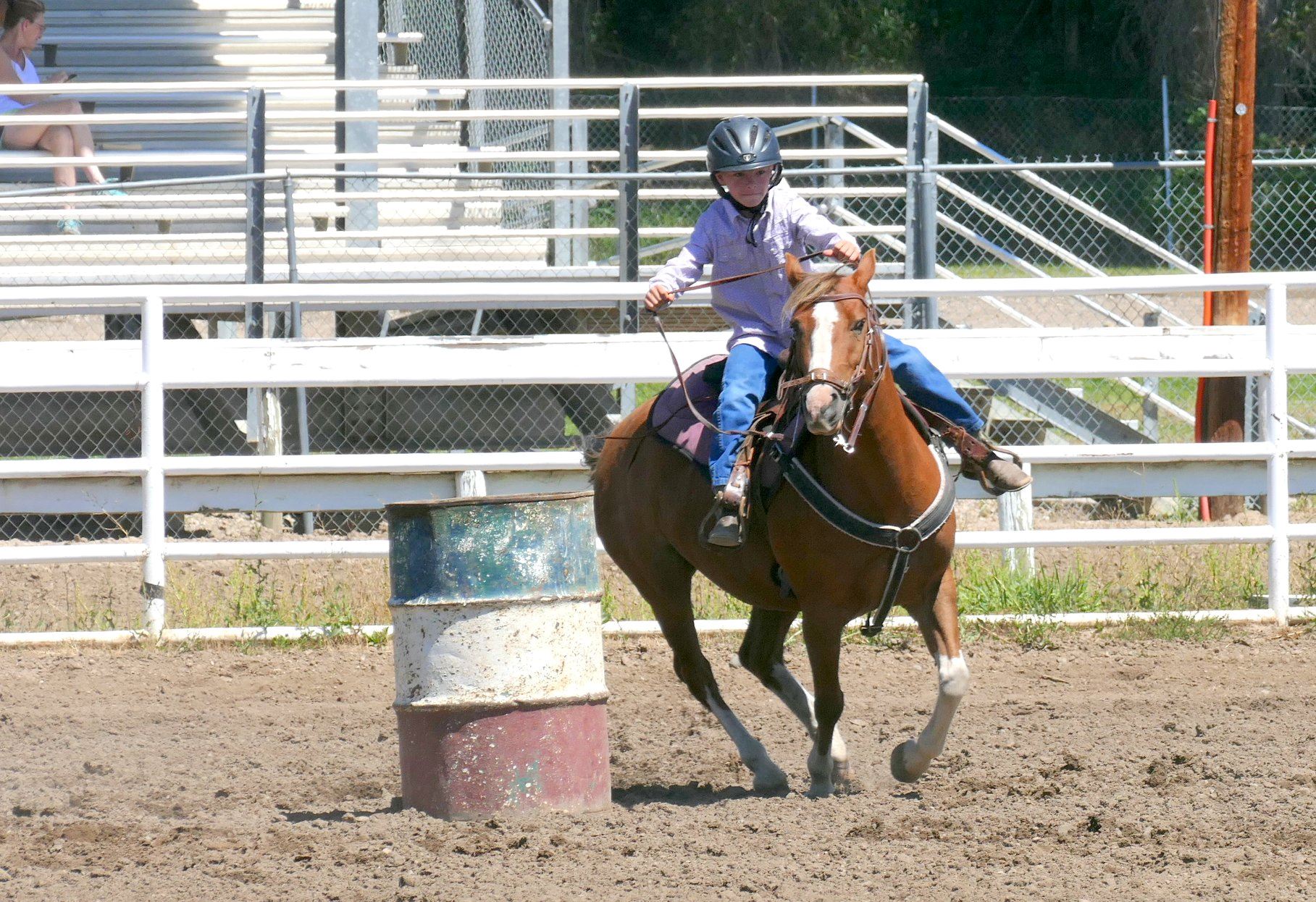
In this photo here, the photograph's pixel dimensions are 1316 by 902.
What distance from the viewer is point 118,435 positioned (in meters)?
11.5

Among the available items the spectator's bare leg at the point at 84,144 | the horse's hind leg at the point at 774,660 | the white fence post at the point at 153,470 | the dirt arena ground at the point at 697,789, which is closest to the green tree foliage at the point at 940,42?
the spectator's bare leg at the point at 84,144

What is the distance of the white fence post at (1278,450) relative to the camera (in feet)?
26.3

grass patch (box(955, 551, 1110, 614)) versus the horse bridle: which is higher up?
the horse bridle

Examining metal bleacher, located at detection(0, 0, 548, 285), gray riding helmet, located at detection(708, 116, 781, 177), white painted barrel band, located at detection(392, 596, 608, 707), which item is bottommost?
white painted barrel band, located at detection(392, 596, 608, 707)

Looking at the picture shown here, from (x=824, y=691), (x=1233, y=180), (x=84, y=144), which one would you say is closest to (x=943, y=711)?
(x=824, y=691)

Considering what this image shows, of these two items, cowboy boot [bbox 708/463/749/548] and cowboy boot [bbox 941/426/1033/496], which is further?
cowboy boot [bbox 941/426/1033/496]

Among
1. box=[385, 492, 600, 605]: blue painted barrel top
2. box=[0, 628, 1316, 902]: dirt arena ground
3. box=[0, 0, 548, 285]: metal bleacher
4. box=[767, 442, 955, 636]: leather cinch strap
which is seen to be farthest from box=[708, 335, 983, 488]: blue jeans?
box=[0, 0, 548, 285]: metal bleacher

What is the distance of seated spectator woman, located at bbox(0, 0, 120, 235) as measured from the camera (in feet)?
38.5

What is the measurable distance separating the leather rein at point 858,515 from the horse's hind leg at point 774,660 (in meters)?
0.64

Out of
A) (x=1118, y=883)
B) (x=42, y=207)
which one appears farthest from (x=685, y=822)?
(x=42, y=207)

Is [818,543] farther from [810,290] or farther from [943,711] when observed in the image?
[810,290]

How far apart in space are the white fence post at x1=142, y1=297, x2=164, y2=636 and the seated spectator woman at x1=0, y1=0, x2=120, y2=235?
3.93 meters

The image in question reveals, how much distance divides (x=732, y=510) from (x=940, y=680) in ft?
2.97

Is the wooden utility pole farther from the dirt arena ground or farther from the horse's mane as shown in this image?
the horse's mane
